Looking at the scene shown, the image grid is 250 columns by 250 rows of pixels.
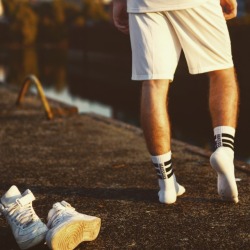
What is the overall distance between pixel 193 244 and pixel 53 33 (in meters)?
91.6

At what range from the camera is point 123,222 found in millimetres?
2809

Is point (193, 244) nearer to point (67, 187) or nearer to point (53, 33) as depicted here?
point (67, 187)

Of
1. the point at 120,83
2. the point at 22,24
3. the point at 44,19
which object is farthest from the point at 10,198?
the point at 44,19

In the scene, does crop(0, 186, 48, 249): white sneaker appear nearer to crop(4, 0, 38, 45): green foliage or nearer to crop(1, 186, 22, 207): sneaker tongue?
crop(1, 186, 22, 207): sneaker tongue

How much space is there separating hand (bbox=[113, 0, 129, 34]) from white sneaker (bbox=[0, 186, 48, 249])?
1210 mm

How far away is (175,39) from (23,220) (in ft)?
4.06

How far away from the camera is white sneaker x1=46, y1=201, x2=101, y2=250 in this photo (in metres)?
2.37

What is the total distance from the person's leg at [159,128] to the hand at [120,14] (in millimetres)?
477

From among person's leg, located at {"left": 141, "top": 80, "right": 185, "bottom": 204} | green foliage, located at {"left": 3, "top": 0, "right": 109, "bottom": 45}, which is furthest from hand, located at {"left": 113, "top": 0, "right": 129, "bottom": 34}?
green foliage, located at {"left": 3, "top": 0, "right": 109, "bottom": 45}

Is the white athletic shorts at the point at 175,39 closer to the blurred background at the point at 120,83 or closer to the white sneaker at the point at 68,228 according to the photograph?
the white sneaker at the point at 68,228

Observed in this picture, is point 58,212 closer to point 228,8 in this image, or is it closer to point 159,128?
point 159,128

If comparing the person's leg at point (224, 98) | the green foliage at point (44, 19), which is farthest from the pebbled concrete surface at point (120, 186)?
the green foliage at point (44, 19)

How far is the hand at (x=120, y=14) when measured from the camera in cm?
328

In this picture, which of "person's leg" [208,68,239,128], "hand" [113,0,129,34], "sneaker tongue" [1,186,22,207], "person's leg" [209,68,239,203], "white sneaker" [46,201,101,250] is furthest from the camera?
"hand" [113,0,129,34]
